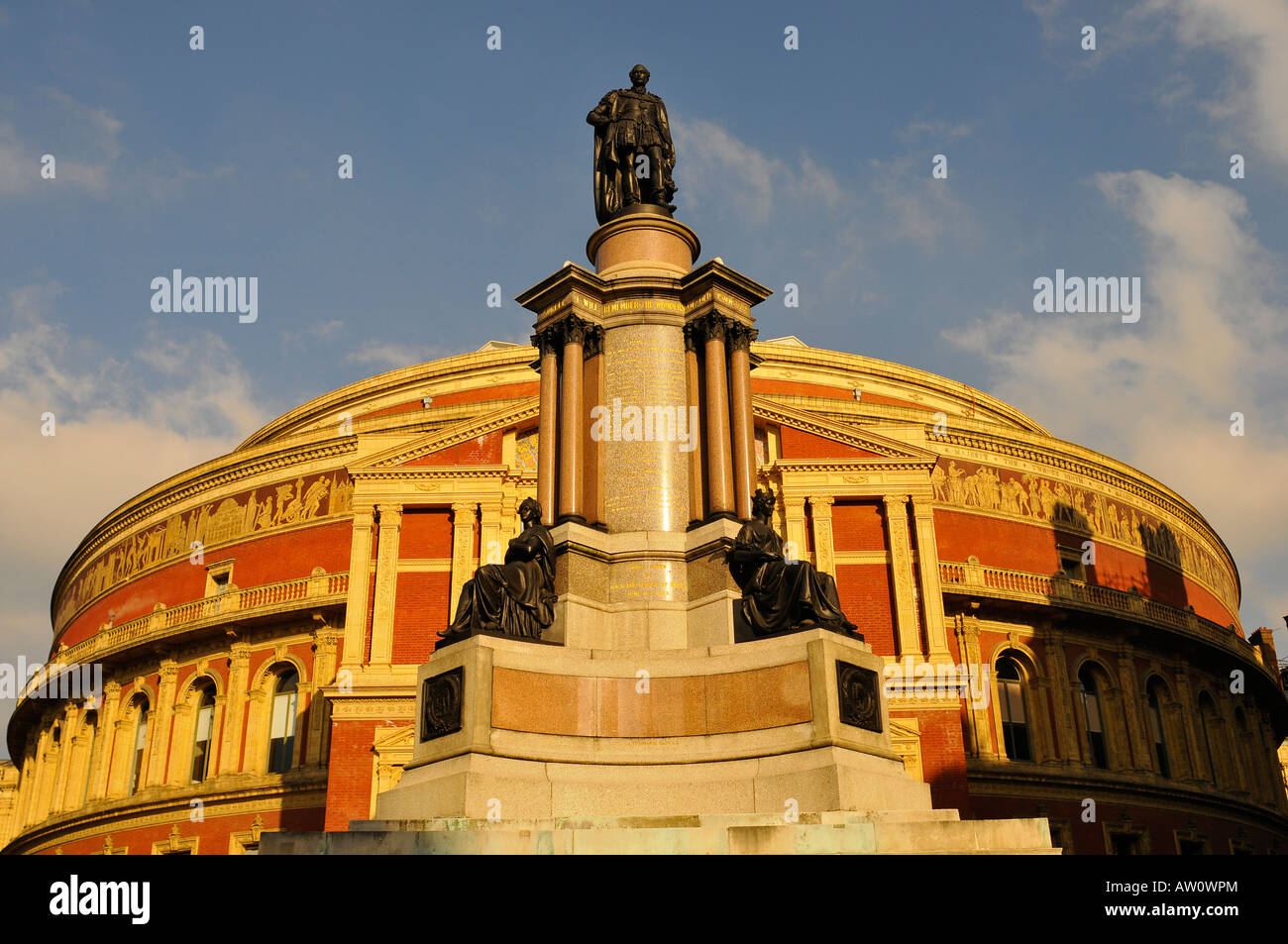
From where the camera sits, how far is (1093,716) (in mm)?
43125

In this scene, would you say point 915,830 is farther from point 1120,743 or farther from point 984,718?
point 1120,743

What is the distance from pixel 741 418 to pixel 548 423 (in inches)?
99.0

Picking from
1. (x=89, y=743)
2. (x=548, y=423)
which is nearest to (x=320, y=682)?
(x=89, y=743)

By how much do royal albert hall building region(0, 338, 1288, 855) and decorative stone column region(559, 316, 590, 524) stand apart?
2326 cm

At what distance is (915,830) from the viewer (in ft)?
32.0

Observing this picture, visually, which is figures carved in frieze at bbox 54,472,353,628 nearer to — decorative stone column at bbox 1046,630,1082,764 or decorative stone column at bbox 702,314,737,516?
decorative stone column at bbox 1046,630,1082,764

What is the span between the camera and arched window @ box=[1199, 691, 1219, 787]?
4584 centimetres

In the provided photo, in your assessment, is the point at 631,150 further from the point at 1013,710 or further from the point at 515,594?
the point at 1013,710

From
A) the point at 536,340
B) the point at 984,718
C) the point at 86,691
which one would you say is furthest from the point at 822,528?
the point at 86,691

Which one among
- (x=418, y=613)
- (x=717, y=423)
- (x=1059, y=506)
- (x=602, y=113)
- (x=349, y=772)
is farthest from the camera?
(x=1059, y=506)

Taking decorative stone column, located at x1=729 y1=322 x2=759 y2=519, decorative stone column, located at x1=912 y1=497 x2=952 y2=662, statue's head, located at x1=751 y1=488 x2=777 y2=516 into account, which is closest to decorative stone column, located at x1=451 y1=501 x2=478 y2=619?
decorative stone column, located at x1=912 y1=497 x2=952 y2=662

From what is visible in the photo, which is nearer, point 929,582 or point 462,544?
point 929,582

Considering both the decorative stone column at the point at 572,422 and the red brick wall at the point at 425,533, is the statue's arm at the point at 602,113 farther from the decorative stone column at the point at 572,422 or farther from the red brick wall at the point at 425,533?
the red brick wall at the point at 425,533
